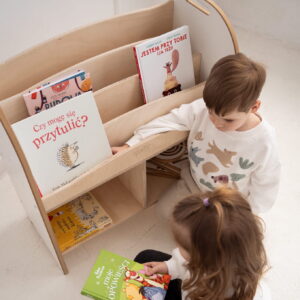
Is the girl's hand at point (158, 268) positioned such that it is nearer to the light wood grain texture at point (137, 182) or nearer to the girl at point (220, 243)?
the girl at point (220, 243)

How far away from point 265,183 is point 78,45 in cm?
94

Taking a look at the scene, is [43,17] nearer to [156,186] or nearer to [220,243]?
[156,186]

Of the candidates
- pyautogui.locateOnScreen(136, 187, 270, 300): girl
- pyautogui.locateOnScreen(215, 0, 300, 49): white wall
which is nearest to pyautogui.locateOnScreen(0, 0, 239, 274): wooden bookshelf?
pyautogui.locateOnScreen(136, 187, 270, 300): girl

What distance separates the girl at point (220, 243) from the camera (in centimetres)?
86

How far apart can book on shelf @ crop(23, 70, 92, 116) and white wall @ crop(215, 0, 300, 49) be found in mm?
1993

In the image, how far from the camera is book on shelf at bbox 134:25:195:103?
1463 millimetres

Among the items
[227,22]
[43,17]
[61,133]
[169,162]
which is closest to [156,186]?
[169,162]

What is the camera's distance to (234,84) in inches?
45.2

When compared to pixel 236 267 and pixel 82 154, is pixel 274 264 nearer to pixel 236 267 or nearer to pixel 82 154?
pixel 236 267

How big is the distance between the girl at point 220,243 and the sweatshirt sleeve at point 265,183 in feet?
1.57

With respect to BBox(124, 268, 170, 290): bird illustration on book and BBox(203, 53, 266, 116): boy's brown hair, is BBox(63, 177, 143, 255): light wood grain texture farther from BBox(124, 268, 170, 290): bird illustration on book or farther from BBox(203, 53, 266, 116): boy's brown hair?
BBox(203, 53, 266, 116): boy's brown hair

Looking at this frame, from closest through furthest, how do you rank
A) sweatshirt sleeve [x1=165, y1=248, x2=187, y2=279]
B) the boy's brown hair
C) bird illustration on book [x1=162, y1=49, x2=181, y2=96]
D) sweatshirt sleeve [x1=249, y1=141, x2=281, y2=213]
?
the boy's brown hair
sweatshirt sleeve [x1=165, y1=248, x2=187, y2=279]
sweatshirt sleeve [x1=249, y1=141, x2=281, y2=213]
bird illustration on book [x1=162, y1=49, x2=181, y2=96]

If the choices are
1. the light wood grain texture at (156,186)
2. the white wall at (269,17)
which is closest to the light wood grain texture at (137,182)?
the light wood grain texture at (156,186)

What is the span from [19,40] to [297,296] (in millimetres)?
1770
